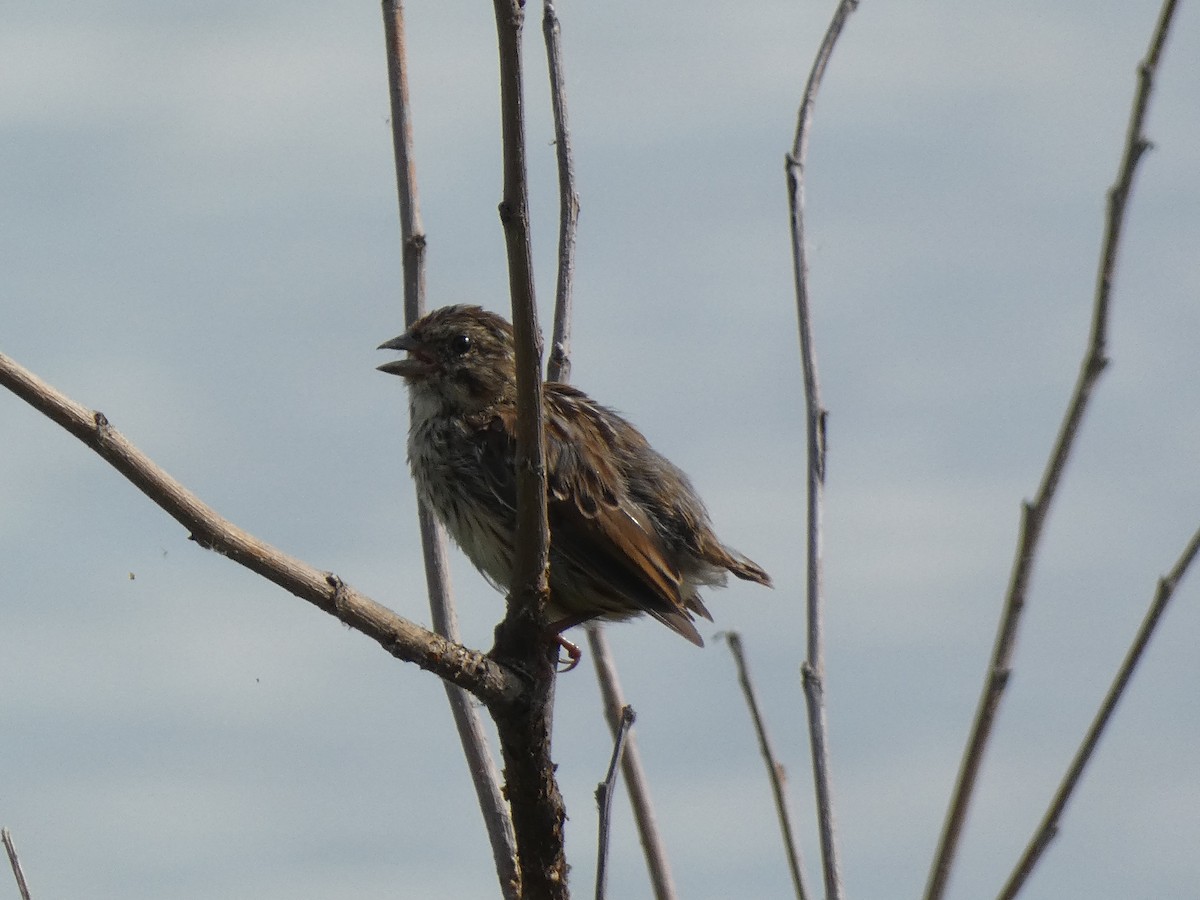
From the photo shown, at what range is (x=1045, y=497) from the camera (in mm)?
2734

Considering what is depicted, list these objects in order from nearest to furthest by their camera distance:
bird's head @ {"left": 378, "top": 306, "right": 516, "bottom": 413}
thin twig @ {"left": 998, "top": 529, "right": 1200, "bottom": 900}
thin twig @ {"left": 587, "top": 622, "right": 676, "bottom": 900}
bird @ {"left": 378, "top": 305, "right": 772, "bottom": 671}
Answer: thin twig @ {"left": 998, "top": 529, "right": 1200, "bottom": 900} → thin twig @ {"left": 587, "top": 622, "right": 676, "bottom": 900} → bird @ {"left": 378, "top": 305, "right": 772, "bottom": 671} → bird's head @ {"left": 378, "top": 306, "right": 516, "bottom": 413}

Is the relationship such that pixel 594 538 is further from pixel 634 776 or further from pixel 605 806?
pixel 605 806

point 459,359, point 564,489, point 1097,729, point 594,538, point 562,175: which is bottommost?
point 1097,729

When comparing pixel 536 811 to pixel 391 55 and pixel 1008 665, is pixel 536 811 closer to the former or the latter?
pixel 1008 665

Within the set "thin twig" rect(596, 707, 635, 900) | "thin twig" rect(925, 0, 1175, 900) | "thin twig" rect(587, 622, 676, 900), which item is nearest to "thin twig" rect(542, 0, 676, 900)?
"thin twig" rect(587, 622, 676, 900)

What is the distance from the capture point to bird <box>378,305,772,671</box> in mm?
5438

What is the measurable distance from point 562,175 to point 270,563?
1862 mm

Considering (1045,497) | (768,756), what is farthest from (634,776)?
(1045,497)

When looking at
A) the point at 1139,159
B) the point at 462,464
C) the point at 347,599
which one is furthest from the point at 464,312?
the point at 1139,159

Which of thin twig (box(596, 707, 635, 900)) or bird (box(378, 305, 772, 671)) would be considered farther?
bird (box(378, 305, 772, 671))

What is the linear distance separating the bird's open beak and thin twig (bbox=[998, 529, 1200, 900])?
12.7 ft

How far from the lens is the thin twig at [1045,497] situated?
2703 millimetres

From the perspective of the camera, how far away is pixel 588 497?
5484 millimetres

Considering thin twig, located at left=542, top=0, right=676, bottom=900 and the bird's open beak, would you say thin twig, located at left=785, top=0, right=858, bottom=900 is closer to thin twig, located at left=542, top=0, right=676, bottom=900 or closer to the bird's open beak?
thin twig, located at left=542, top=0, right=676, bottom=900
